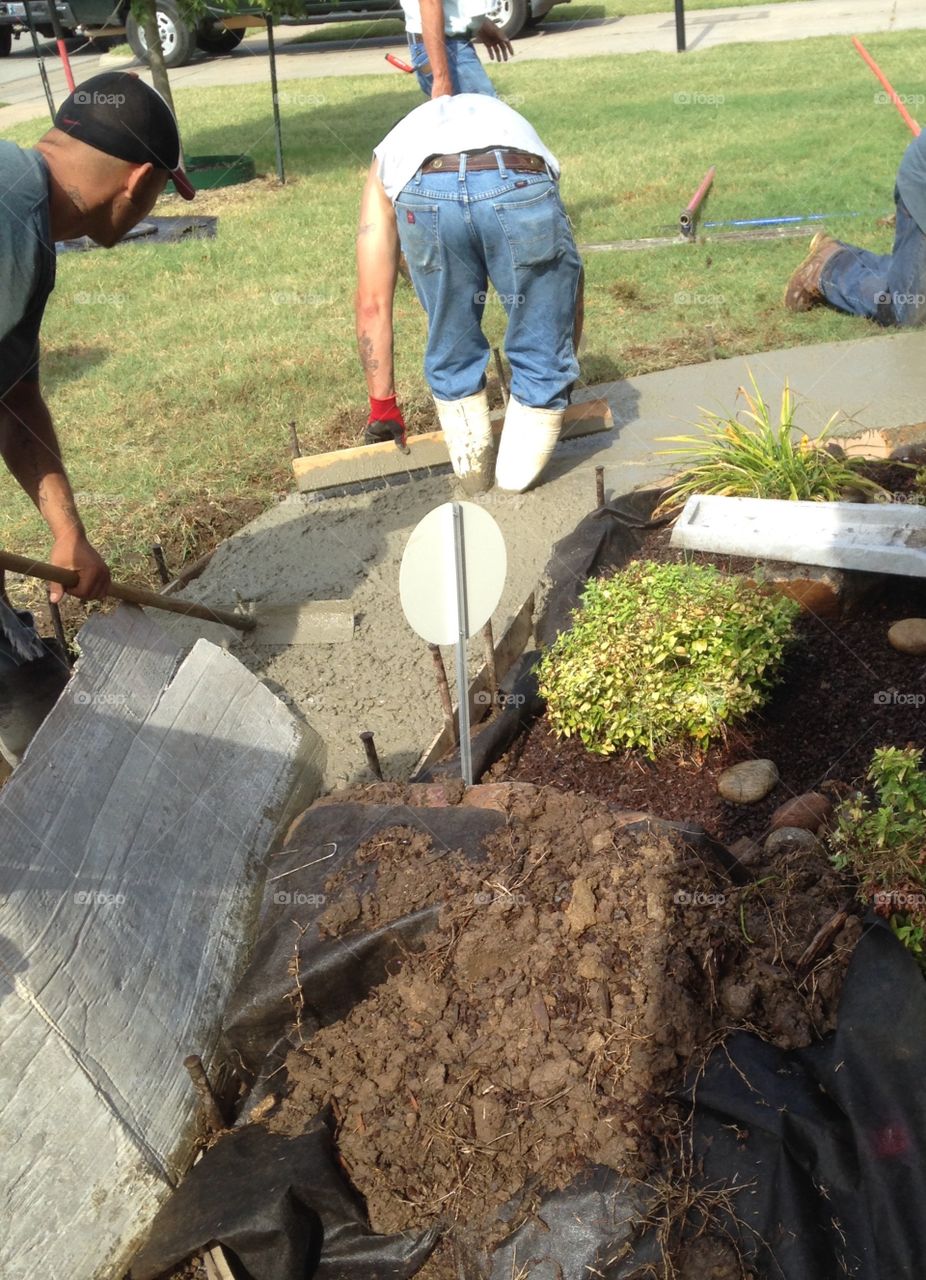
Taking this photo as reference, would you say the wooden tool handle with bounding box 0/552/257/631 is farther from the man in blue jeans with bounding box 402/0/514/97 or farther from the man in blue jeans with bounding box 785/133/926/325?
the man in blue jeans with bounding box 785/133/926/325

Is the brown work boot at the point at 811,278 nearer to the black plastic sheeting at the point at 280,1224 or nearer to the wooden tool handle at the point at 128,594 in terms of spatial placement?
the wooden tool handle at the point at 128,594

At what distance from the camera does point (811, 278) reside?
6.87 m

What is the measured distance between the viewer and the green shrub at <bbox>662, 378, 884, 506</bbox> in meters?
4.29

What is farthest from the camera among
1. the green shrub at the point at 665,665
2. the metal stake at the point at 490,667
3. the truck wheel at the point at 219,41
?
the truck wheel at the point at 219,41

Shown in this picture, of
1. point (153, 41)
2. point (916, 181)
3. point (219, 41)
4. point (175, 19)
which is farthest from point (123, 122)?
point (219, 41)

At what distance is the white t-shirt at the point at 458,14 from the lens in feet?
19.7

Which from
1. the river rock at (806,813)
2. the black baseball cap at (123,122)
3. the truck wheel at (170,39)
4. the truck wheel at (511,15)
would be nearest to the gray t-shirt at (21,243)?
the black baseball cap at (123,122)

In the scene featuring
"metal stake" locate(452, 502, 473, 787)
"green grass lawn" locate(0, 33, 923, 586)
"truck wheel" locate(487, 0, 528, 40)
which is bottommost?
"truck wheel" locate(487, 0, 528, 40)

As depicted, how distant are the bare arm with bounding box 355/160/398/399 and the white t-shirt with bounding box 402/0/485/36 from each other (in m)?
1.72

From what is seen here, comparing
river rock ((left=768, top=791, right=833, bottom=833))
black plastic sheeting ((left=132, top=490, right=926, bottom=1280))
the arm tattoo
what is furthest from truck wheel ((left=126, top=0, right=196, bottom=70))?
black plastic sheeting ((left=132, top=490, right=926, bottom=1280))

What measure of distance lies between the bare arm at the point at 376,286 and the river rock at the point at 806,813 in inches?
117

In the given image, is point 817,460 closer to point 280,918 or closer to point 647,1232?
point 280,918

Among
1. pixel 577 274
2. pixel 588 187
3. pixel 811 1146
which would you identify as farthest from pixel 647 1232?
pixel 588 187

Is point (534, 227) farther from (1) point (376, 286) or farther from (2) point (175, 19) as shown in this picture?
(2) point (175, 19)
